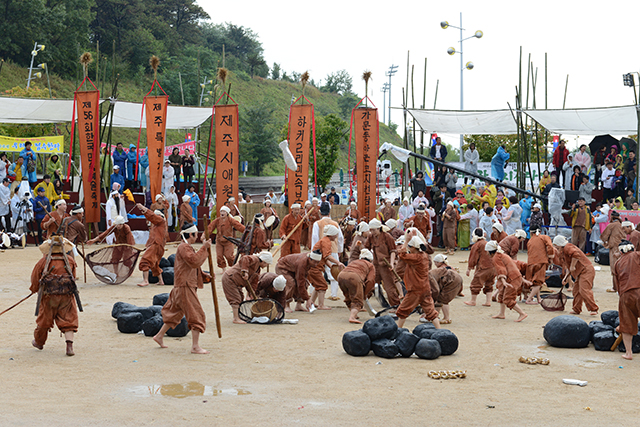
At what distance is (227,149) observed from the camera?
1684 centimetres

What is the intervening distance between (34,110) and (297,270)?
1462cm

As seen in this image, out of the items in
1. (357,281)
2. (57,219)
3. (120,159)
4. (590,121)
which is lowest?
(357,281)

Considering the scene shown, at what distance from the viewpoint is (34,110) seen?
21.6 m

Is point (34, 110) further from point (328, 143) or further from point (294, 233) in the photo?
point (328, 143)

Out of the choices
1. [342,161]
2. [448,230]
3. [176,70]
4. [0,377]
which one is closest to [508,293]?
[0,377]

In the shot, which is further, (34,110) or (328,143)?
(328,143)

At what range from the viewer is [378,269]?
11.3 m

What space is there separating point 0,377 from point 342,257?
25.8 feet

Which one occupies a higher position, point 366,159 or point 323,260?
point 366,159

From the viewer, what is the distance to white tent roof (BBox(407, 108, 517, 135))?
23469 millimetres

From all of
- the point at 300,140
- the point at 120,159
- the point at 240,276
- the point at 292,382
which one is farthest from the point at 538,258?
the point at 120,159

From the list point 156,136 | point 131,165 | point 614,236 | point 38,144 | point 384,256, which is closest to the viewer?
point 384,256

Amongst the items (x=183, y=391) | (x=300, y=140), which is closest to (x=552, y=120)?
(x=300, y=140)

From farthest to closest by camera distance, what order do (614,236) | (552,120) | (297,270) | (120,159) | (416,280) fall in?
(120,159) → (552,120) → (614,236) → (297,270) → (416,280)
